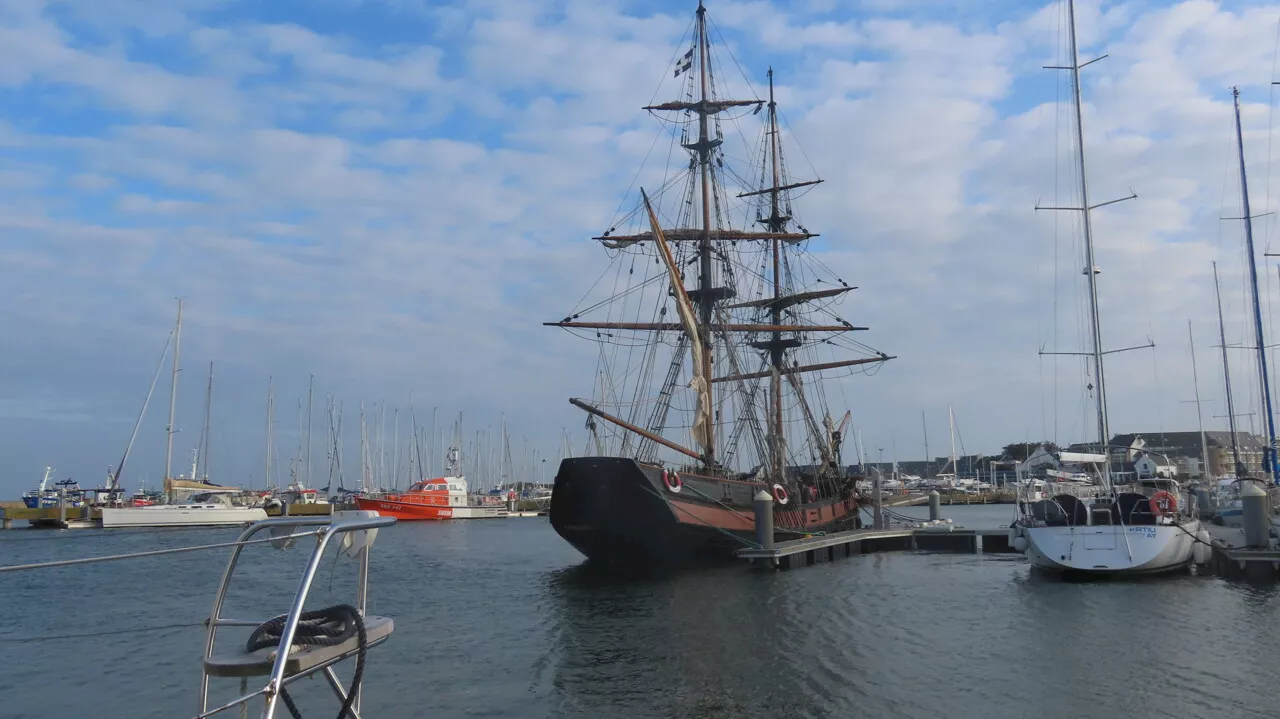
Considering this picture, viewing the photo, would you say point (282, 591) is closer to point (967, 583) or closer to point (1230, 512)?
point (967, 583)

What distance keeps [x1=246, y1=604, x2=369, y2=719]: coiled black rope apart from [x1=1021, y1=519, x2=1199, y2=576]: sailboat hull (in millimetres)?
24259

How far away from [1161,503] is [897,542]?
17716 millimetres

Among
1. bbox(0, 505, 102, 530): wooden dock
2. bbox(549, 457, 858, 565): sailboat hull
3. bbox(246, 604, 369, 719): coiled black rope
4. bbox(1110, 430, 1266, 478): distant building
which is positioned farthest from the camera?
bbox(0, 505, 102, 530): wooden dock

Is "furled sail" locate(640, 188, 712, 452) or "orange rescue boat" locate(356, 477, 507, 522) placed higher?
"furled sail" locate(640, 188, 712, 452)

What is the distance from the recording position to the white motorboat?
63.9m

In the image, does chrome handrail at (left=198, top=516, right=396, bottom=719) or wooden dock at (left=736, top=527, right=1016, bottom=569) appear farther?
wooden dock at (left=736, top=527, right=1016, bottom=569)

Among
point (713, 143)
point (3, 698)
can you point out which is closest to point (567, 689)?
point (3, 698)

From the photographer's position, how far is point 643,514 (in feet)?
108

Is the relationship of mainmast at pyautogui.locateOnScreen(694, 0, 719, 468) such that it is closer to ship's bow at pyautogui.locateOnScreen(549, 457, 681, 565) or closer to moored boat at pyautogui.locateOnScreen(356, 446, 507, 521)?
ship's bow at pyautogui.locateOnScreen(549, 457, 681, 565)

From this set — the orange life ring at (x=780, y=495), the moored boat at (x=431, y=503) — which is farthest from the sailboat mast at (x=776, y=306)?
the moored boat at (x=431, y=503)

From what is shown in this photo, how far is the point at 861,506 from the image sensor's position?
53688mm

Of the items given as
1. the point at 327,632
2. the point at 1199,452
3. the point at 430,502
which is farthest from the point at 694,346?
the point at 1199,452

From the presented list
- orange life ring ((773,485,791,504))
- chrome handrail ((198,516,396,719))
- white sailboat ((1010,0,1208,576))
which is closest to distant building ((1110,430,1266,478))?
white sailboat ((1010,0,1208,576))

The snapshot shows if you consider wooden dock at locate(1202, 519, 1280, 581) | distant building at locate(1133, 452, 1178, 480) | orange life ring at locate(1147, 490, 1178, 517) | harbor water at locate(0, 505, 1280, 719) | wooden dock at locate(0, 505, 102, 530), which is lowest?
harbor water at locate(0, 505, 1280, 719)
